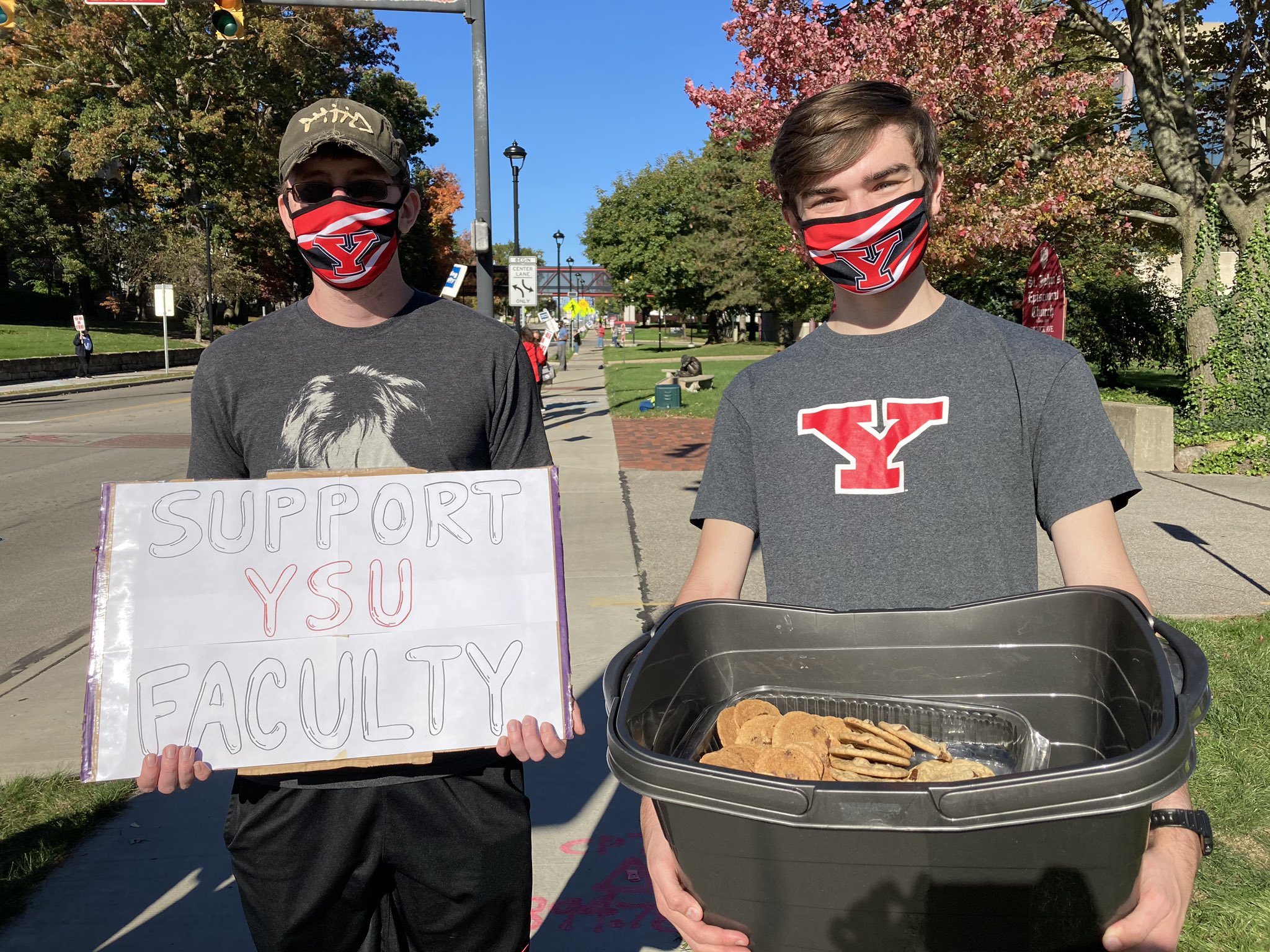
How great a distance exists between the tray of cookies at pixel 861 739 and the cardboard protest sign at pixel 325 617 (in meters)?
0.42

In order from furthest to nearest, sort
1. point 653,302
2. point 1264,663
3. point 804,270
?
point 653,302 < point 804,270 < point 1264,663

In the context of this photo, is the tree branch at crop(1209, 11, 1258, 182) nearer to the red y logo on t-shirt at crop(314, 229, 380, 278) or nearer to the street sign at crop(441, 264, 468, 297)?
the street sign at crop(441, 264, 468, 297)

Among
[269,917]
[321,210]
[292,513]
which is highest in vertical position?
[321,210]

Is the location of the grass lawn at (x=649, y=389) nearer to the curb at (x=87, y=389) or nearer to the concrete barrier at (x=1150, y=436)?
the concrete barrier at (x=1150, y=436)

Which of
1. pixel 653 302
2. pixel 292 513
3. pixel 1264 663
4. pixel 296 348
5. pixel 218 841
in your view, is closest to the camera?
pixel 292 513

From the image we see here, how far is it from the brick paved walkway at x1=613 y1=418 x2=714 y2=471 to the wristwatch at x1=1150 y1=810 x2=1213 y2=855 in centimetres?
966

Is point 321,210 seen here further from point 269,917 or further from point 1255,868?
point 1255,868

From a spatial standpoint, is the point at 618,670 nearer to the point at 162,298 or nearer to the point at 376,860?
the point at 376,860

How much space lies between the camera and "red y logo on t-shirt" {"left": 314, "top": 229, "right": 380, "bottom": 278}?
2168 mm

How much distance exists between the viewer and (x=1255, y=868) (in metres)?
3.26

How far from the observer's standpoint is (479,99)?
11.5 metres

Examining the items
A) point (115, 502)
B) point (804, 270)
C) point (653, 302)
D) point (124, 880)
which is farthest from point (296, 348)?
point (653, 302)

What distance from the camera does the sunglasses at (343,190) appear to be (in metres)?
2.26

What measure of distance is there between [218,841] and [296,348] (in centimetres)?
240
